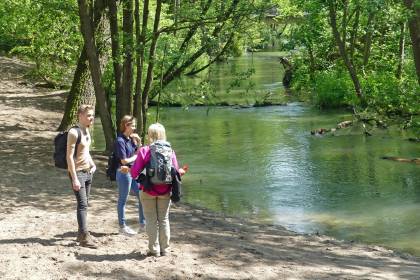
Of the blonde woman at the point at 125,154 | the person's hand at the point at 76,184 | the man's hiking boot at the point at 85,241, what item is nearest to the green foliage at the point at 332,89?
the blonde woman at the point at 125,154

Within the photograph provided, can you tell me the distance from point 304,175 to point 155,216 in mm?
9661

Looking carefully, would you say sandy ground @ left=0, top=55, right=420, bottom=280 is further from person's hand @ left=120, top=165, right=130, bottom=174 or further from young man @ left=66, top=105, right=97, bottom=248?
person's hand @ left=120, top=165, right=130, bottom=174

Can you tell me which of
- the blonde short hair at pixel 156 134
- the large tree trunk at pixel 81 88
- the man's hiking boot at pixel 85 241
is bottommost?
the man's hiking boot at pixel 85 241

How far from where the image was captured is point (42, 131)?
60.7ft

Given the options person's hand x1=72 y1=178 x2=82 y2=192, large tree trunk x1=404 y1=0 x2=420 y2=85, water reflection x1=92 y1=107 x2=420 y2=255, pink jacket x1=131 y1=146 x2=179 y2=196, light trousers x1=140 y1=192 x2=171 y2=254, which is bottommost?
water reflection x1=92 y1=107 x2=420 y2=255

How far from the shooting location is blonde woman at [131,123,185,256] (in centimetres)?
695

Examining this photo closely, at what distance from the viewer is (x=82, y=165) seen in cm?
726

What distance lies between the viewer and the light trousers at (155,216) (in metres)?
7.13

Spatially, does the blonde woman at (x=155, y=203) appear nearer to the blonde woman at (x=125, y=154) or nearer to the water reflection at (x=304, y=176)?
the blonde woman at (x=125, y=154)

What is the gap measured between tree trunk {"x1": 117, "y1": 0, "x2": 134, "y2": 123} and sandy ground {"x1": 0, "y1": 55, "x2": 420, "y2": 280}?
A: 96.4 inches

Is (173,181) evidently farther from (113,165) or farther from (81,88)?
(81,88)

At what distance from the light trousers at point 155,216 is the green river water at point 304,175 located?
14.8 ft

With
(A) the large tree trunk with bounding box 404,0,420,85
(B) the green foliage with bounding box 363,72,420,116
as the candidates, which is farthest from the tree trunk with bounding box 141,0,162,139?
(B) the green foliage with bounding box 363,72,420,116

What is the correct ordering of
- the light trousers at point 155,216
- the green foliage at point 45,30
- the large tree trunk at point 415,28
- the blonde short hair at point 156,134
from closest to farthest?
the blonde short hair at point 156,134 < the light trousers at point 155,216 < the large tree trunk at point 415,28 < the green foliage at point 45,30
